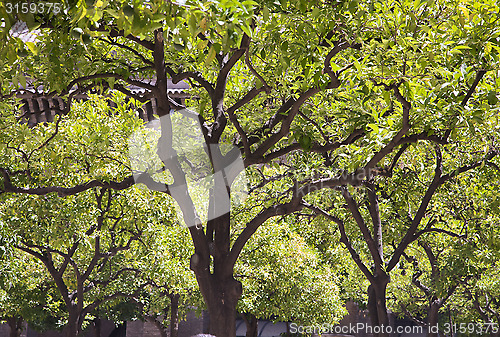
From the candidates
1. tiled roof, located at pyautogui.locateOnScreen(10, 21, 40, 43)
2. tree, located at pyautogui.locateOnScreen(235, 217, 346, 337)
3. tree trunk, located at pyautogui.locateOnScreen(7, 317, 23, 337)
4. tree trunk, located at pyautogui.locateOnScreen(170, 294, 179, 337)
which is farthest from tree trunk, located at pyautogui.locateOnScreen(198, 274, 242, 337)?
tree trunk, located at pyautogui.locateOnScreen(7, 317, 23, 337)

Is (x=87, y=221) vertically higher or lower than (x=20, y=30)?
lower

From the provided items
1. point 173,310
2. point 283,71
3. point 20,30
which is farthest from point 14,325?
point 283,71

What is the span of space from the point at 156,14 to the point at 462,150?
9700 millimetres

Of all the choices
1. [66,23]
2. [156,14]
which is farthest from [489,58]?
[66,23]

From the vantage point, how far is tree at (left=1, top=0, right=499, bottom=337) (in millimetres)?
5648

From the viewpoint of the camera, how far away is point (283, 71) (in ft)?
25.6

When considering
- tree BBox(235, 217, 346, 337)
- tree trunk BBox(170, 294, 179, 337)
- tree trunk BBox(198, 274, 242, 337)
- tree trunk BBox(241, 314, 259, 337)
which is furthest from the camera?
tree trunk BBox(241, 314, 259, 337)

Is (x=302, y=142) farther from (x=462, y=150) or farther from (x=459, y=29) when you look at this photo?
(x=462, y=150)

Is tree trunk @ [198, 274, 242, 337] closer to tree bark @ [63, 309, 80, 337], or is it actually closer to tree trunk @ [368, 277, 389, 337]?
tree trunk @ [368, 277, 389, 337]

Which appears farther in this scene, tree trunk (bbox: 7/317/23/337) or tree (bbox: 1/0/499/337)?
tree trunk (bbox: 7/317/23/337)

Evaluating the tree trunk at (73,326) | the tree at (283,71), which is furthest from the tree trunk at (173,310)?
the tree at (283,71)

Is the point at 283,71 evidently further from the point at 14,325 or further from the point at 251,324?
the point at 14,325

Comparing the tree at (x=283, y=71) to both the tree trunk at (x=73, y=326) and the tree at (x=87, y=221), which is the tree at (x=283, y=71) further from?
the tree trunk at (x=73, y=326)

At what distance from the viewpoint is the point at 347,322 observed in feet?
133
